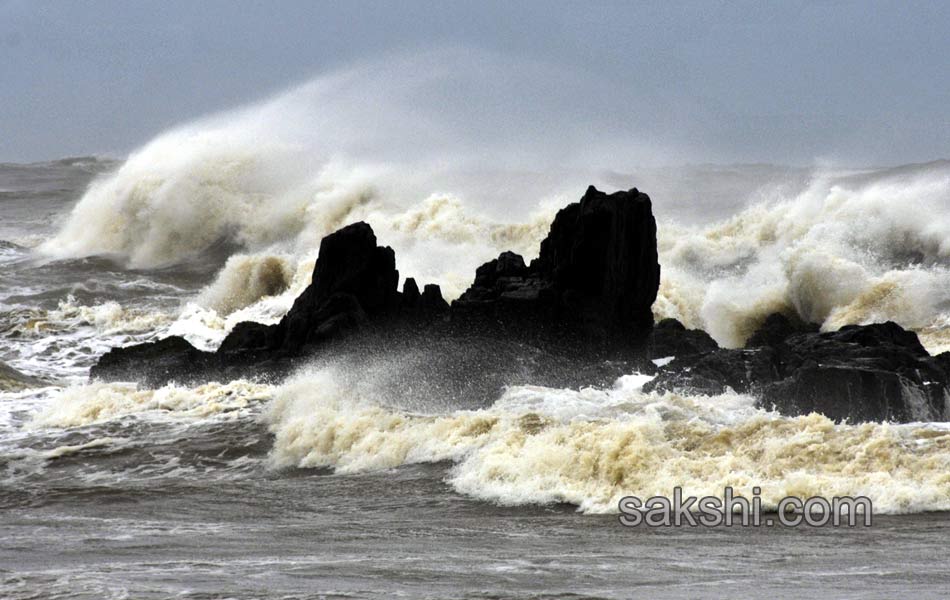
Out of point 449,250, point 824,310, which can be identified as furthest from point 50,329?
point 824,310

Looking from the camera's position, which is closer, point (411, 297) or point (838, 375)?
point (838, 375)

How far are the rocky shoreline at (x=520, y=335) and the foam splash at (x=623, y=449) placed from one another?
133 cm

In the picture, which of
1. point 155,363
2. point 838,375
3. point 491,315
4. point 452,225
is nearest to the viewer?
point 838,375

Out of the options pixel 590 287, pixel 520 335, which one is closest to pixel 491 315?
pixel 520 335

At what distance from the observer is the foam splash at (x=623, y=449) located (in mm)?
13984

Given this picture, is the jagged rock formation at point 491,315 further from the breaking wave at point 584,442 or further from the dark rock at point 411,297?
the breaking wave at point 584,442

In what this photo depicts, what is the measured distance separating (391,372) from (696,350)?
207 inches

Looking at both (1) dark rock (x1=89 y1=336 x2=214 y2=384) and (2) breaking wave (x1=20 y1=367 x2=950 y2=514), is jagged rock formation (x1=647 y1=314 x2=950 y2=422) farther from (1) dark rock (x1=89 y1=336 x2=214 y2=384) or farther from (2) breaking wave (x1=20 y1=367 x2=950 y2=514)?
(1) dark rock (x1=89 y1=336 x2=214 y2=384)

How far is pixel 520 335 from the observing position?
21344 mm

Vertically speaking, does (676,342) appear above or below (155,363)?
above

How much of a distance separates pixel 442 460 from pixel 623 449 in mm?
2591

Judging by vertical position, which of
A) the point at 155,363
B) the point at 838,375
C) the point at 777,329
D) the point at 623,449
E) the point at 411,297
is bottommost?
the point at 623,449

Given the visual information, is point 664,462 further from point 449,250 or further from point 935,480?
point 449,250

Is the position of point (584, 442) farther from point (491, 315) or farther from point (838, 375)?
point (491, 315)
